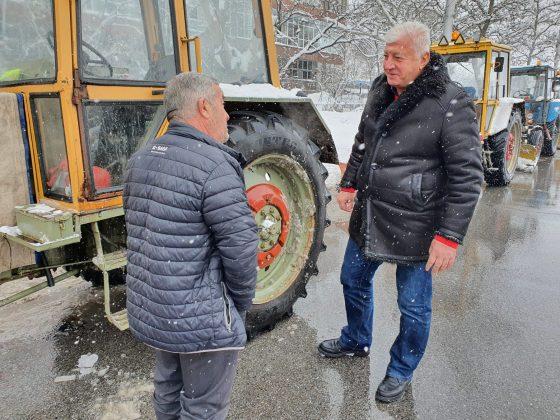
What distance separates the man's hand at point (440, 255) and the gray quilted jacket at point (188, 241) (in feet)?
3.01

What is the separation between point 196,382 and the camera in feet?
5.47

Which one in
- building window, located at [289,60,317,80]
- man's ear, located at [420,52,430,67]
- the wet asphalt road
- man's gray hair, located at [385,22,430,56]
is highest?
building window, located at [289,60,317,80]

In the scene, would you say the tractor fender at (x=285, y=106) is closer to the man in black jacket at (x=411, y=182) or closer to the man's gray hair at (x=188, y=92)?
the man in black jacket at (x=411, y=182)

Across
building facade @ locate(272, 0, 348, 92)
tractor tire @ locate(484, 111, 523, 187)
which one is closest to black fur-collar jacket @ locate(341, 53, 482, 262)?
tractor tire @ locate(484, 111, 523, 187)

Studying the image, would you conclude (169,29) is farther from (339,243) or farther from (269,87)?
(339,243)

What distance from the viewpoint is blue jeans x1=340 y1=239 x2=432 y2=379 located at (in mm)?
2268

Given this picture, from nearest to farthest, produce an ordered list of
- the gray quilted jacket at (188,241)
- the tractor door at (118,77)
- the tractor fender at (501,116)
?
the gray quilted jacket at (188,241)
the tractor door at (118,77)
the tractor fender at (501,116)

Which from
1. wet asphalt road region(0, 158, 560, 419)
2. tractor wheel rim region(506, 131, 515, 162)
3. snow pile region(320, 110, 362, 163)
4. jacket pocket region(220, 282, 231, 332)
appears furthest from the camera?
snow pile region(320, 110, 362, 163)

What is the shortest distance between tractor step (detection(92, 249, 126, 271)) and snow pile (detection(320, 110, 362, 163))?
5.97 meters

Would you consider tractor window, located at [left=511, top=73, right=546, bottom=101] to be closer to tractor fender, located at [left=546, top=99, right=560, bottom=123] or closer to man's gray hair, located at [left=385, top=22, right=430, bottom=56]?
tractor fender, located at [left=546, top=99, right=560, bottom=123]

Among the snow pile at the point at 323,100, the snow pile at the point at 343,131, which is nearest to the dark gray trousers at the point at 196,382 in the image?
the snow pile at the point at 343,131

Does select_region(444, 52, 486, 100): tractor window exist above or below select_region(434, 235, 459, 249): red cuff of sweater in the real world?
above

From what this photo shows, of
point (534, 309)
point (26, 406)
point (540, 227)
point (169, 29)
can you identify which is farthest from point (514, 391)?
point (540, 227)

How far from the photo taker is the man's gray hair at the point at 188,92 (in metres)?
1.52
